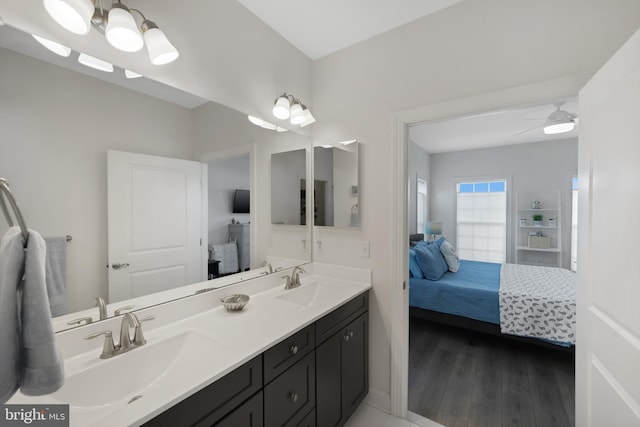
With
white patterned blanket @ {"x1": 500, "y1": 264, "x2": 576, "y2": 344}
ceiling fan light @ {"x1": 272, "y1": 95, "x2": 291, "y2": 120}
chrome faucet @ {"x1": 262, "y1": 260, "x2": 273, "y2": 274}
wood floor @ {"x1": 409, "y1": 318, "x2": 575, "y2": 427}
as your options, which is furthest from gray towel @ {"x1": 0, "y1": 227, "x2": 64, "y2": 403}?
white patterned blanket @ {"x1": 500, "y1": 264, "x2": 576, "y2": 344}

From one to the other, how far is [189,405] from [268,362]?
1.13 ft

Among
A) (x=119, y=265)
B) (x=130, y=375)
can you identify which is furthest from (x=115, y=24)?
(x=130, y=375)

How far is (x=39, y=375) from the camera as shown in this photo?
57 cm

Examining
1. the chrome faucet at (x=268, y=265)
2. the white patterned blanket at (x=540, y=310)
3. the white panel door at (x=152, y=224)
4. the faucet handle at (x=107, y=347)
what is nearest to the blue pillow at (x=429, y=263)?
the white patterned blanket at (x=540, y=310)

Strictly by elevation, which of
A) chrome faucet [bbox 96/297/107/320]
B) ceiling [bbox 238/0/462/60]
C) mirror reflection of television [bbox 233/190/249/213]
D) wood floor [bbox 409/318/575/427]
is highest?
ceiling [bbox 238/0/462/60]

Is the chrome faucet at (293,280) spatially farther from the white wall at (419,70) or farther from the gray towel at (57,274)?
the gray towel at (57,274)

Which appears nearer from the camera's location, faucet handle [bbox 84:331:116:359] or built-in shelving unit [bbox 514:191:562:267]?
faucet handle [bbox 84:331:116:359]

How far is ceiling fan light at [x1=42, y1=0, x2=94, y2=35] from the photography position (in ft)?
3.08

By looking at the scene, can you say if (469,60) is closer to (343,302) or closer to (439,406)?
(343,302)

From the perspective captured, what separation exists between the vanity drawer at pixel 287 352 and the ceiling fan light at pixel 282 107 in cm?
143

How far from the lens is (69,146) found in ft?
3.36

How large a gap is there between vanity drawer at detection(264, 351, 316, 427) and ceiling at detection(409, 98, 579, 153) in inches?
111

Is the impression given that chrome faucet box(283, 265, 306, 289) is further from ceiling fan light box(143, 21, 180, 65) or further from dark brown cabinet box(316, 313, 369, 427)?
ceiling fan light box(143, 21, 180, 65)

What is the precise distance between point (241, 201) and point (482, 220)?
17.3ft
